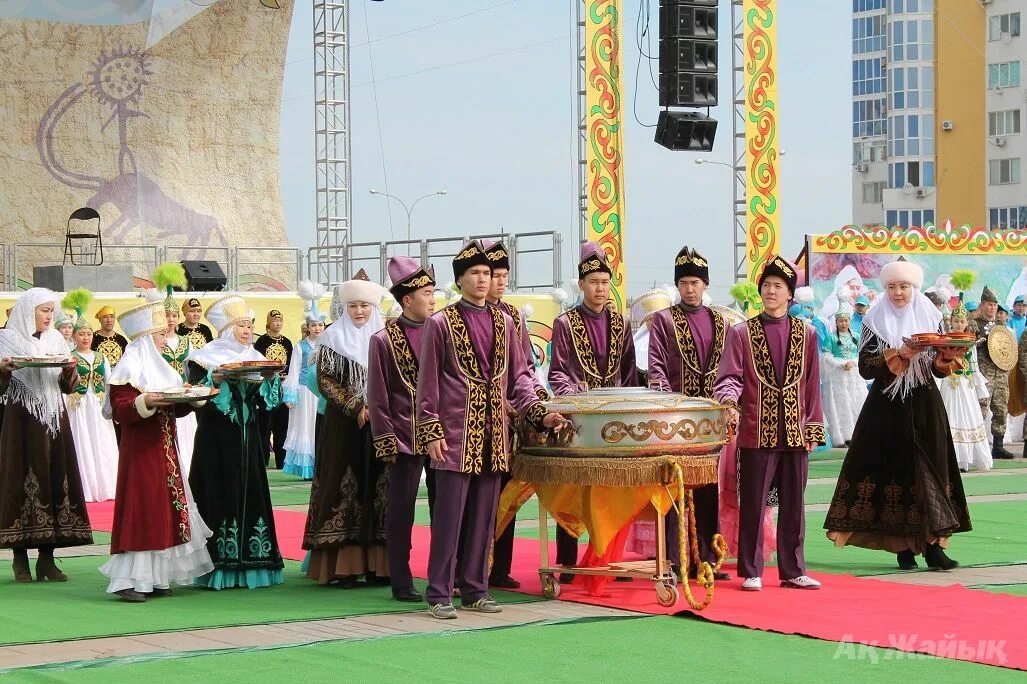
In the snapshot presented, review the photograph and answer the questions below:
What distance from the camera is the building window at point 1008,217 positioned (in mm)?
58031

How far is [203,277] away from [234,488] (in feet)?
46.3

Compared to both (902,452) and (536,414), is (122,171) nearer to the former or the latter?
(902,452)

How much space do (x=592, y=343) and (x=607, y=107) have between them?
1176cm

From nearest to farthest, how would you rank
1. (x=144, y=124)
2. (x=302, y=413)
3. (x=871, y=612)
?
(x=871, y=612) → (x=302, y=413) → (x=144, y=124)

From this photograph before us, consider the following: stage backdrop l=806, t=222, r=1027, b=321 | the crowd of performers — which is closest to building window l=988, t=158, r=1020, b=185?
stage backdrop l=806, t=222, r=1027, b=321

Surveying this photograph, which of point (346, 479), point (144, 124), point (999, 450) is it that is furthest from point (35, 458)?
point (144, 124)

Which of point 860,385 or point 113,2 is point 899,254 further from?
point 113,2

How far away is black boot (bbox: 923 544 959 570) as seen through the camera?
855 cm

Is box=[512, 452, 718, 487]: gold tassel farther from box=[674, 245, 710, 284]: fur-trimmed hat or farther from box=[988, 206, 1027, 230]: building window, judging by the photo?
box=[988, 206, 1027, 230]: building window

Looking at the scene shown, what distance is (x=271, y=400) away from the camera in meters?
8.45

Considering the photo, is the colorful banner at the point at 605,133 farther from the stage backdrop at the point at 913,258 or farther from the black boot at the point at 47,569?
A: the black boot at the point at 47,569

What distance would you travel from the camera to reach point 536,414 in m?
7.23

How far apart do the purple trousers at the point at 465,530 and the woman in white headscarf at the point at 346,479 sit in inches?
40.1

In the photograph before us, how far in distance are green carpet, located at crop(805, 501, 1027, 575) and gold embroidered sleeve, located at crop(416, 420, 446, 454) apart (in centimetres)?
264
